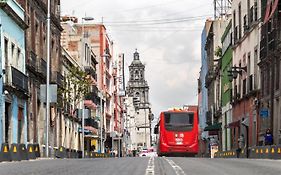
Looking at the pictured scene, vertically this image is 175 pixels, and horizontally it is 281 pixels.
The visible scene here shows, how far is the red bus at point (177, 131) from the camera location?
50.1 m

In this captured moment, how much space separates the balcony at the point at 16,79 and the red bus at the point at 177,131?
11.5m

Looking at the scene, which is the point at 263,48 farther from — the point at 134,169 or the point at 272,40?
the point at 134,169

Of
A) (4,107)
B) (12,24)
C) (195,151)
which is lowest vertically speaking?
(195,151)

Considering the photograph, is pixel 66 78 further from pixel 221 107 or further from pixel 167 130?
pixel 221 107

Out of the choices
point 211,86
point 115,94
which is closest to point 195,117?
point 211,86

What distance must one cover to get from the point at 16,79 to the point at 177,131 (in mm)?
14169

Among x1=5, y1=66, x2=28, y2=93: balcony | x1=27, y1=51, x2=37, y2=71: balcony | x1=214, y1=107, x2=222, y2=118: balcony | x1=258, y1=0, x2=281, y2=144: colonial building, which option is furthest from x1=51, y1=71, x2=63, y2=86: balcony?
x1=214, y1=107, x2=222, y2=118: balcony

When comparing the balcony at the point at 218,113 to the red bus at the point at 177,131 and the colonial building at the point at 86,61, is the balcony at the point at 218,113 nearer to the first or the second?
the colonial building at the point at 86,61

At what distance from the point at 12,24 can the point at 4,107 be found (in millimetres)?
5469

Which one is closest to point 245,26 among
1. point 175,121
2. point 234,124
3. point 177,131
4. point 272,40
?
point 234,124

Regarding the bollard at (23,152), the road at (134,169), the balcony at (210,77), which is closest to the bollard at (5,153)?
the bollard at (23,152)

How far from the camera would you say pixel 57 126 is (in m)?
56.3

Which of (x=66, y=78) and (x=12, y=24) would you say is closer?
(x=12, y=24)

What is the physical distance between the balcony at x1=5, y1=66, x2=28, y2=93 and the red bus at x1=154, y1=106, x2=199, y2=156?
1149 cm
